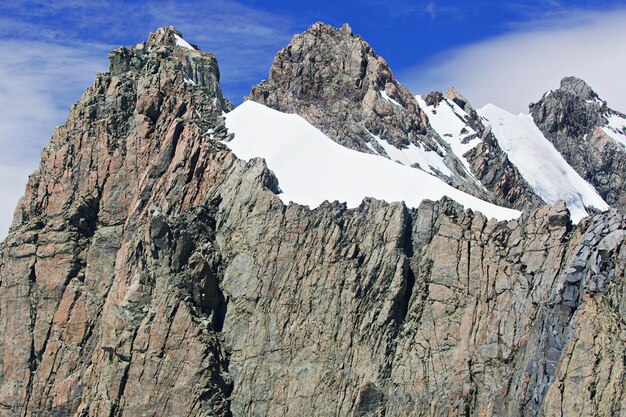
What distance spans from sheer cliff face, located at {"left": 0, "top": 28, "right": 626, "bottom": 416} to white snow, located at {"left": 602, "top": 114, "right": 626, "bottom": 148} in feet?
267

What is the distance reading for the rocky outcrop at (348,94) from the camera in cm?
11206

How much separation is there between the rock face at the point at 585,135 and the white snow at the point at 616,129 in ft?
2.32

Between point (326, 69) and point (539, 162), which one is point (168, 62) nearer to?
point (326, 69)

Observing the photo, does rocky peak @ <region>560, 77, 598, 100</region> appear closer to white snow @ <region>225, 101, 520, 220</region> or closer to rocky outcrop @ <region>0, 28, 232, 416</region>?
white snow @ <region>225, 101, 520, 220</region>

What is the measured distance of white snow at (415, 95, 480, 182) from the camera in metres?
125

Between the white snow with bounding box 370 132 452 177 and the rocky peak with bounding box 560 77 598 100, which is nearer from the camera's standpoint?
the white snow with bounding box 370 132 452 177

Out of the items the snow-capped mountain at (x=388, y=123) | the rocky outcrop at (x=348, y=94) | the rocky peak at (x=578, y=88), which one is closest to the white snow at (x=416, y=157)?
the snow-capped mountain at (x=388, y=123)

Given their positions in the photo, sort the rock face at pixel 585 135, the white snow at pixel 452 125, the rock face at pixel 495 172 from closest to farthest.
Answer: the rock face at pixel 495 172
the white snow at pixel 452 125
the rock face at pixel 585 135

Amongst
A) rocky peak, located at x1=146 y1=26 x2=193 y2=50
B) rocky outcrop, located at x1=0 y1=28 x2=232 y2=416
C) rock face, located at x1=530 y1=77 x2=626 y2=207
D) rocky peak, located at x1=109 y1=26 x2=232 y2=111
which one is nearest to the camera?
rocky outcrop, located at x1=0 y1=28 x2=232 y2=416

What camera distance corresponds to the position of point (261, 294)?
7850cm

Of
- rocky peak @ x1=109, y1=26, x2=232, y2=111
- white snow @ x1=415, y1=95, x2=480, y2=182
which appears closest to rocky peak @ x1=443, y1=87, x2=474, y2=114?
white snow @ x1=415, y1=95, x2=480, y2=182

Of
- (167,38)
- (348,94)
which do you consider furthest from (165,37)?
(348,94)

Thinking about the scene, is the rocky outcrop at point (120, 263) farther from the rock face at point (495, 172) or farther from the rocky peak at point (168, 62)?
the rock face at point (495, 172)

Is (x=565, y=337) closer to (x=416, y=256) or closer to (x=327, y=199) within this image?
(x=416, y=256)
